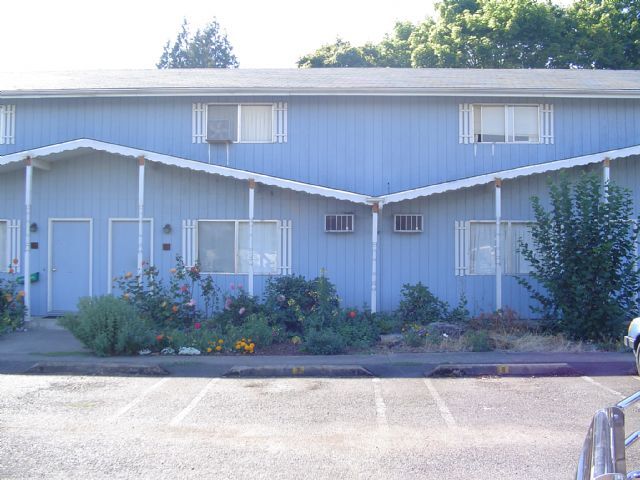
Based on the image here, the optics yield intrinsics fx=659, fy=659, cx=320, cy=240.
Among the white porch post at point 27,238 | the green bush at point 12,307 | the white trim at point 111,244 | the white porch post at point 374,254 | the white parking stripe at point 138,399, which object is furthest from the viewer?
the white trim at point 111,244

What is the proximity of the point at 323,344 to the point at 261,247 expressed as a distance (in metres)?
3.82

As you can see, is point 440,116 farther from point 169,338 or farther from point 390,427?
point 390,427

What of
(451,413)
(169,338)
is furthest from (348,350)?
(451,413)

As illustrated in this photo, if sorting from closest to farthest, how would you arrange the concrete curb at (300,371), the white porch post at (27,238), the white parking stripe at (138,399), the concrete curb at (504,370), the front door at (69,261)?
the white parking stripe at (138,399)
the concrete curb at (504,370)
the concrete curb at (300,371)
the white porch post at (27,238)
the front door at (69,261)

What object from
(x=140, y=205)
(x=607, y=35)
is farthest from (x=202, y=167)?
(x=607, y=35)

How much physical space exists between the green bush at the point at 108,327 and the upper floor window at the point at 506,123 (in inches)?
319

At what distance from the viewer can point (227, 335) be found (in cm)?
1143

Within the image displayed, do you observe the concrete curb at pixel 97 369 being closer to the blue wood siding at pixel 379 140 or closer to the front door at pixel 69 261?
the front door at pixel 69 261

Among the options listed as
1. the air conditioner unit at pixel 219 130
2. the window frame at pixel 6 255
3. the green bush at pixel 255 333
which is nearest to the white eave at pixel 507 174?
the green bush at pixel 255 333

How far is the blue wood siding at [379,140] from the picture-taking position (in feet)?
46.3

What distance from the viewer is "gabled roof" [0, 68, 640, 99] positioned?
45.4 ft

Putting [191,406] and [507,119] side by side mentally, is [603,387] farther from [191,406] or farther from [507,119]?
[507,119]

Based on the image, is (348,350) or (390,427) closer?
(390,427)

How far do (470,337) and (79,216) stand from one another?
856cm
